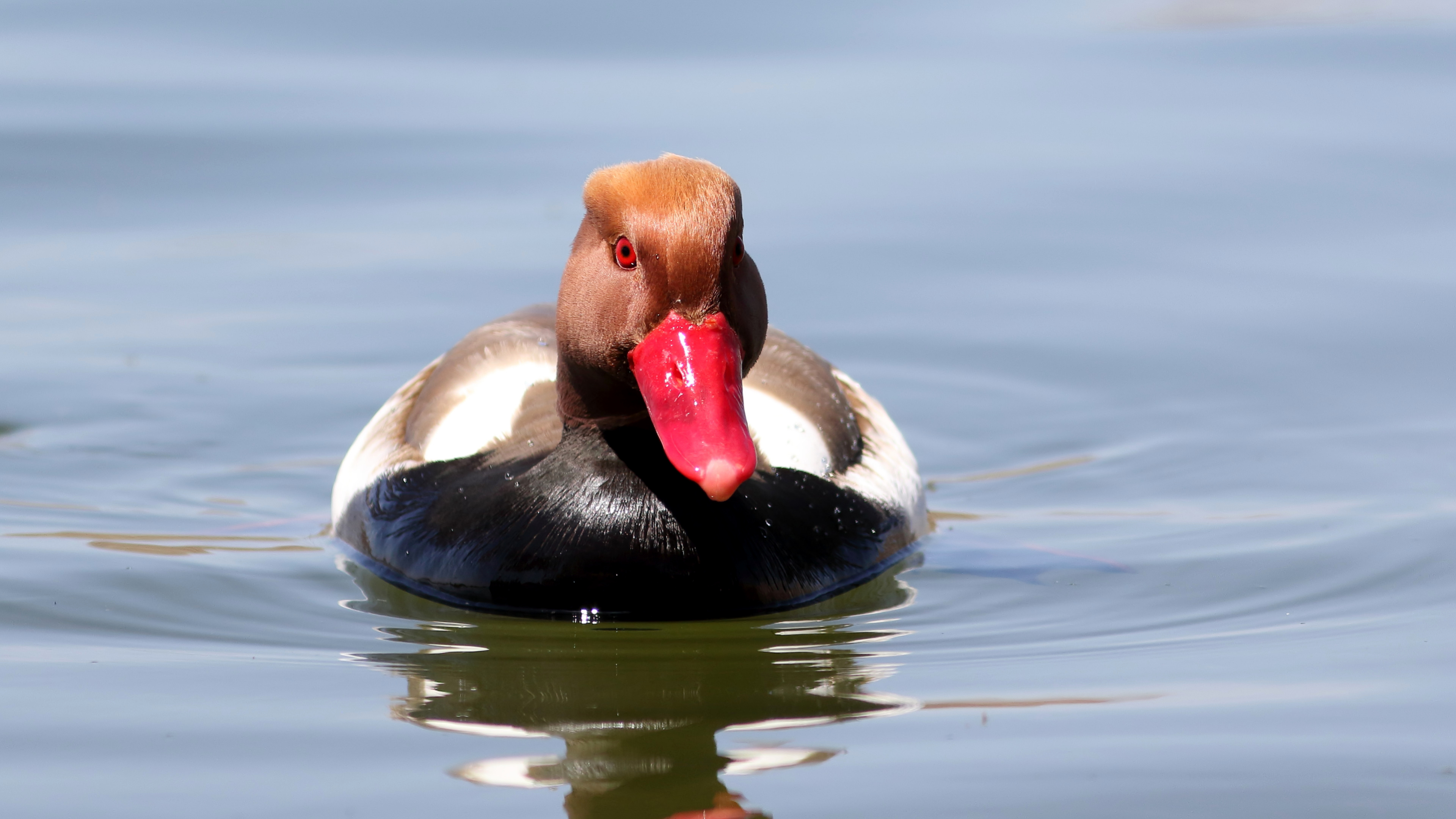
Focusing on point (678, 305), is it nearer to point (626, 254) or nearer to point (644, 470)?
point (626, 254)

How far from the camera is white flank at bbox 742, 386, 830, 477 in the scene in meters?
6.43

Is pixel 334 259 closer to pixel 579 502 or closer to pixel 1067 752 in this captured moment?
pixel 579 502

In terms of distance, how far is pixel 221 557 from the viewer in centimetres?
631

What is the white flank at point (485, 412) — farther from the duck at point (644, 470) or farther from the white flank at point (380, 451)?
the white flank at point (380, 451)

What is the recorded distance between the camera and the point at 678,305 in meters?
5.06

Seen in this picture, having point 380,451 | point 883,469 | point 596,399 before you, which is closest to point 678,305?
point 596,399

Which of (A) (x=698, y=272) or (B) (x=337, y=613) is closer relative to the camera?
(A) (x=698, y=272)

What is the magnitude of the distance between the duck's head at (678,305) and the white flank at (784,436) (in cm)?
111

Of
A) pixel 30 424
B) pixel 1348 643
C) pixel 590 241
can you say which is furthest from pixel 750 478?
pixel 30 424

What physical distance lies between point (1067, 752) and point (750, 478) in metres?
1.82

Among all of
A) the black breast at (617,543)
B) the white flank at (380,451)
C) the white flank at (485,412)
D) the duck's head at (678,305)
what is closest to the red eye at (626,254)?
the duck's head at (678,305)

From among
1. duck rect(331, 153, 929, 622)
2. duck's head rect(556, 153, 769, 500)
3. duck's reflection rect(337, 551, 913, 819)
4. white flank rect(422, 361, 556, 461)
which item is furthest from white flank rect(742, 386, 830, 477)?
duck's head rect(556, 153, 769, 500)

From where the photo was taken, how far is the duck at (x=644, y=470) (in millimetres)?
5027

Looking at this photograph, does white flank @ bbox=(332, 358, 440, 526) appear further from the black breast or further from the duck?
the black breast
